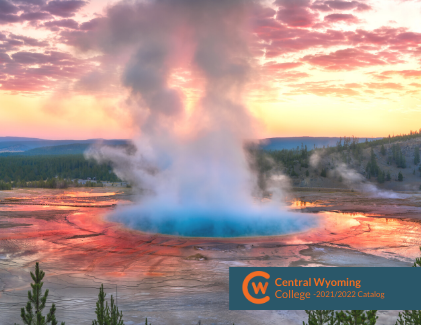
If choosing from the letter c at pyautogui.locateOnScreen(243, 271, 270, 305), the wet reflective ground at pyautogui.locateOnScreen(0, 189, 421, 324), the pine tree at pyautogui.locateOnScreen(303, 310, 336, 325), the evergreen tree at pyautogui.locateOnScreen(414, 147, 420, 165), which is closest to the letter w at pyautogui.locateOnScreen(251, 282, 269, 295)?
the letter c at pyautogui.locateOnScreen(243, 271, 270, 305)

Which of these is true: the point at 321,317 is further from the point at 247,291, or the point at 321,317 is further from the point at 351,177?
the point at 351,177

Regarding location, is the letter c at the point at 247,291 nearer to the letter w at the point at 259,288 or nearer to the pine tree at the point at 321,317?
the letter w at the point at 259,288

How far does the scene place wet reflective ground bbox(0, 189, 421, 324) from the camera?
359 inches

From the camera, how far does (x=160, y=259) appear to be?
13703 millimetres

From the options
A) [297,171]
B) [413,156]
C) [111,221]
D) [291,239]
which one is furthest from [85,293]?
[413,156]

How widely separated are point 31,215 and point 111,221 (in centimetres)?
660

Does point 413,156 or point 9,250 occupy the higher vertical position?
point 413,156

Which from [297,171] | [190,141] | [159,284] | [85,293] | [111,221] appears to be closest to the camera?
[85,293]

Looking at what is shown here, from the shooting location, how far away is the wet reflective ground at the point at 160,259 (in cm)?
912

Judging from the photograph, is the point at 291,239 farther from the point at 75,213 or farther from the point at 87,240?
the point at 75,213

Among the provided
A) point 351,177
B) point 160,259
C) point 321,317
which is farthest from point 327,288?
point 351,177

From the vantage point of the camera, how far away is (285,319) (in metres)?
8.78

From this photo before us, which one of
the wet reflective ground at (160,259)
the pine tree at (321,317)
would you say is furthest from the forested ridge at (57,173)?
the pine tree at (321,317)

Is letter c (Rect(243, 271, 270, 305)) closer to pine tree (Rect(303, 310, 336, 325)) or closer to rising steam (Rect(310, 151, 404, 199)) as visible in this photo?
pine tree (Rect(303, 310, 336, 325))
